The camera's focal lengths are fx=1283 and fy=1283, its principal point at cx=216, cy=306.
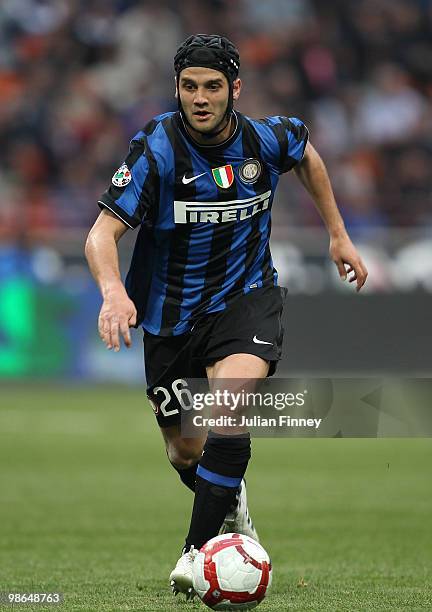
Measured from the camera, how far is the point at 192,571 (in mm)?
4863

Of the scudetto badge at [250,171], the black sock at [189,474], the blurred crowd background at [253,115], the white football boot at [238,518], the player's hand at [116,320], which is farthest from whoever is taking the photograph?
the blurred crowd background at [253,115]

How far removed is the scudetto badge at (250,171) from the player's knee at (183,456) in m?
1.30

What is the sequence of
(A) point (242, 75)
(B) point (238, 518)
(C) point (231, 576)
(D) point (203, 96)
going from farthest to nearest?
Result: (A) point (242, 75)
(B) point (238, 518)
(D) point (203, 96)
(C) point (231, 576)

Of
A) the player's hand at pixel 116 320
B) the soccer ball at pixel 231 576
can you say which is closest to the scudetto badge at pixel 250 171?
the player's hand at pixel 116 320

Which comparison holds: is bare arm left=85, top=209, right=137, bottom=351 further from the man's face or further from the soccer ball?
the soccer ball

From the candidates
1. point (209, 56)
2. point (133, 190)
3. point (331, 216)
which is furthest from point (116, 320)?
point (331, 216)

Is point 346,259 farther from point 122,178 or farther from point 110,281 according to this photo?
point 110,281

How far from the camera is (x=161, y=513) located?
8.14 metres

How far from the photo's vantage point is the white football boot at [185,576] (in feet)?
16.7

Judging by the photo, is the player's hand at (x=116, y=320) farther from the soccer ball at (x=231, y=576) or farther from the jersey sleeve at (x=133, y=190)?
the soccer ball at (x=231, y=576)

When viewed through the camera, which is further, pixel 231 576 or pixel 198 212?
pixel 198 212

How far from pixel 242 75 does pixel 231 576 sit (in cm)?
1416

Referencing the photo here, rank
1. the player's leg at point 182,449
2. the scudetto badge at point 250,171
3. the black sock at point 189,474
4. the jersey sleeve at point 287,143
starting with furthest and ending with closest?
the black sock at point 189,474, the player's leg at point 182,449, the jersey sleeve at point 287,143, the scudetto badge at point 250,171

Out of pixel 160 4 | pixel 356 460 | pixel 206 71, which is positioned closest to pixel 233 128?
pixel 206 71
